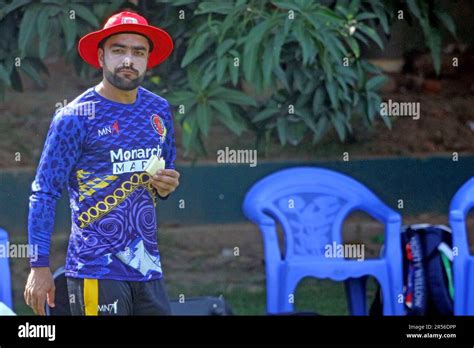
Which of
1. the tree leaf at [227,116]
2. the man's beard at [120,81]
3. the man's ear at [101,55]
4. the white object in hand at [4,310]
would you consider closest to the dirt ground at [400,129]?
the tree leaf at [227,116]

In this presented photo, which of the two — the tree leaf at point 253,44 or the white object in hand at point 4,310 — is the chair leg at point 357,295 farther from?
the white object in hand at point 4,310

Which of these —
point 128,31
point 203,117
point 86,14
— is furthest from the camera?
point 203,117

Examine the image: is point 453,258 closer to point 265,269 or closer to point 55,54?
point 265,269

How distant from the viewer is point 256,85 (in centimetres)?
512

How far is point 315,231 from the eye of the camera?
5.15 metres

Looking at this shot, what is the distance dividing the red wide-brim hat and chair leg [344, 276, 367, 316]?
1241 mm

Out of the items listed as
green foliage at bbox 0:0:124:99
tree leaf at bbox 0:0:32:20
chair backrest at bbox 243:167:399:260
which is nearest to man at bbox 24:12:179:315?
green foliage at bbox 0:0:124:99

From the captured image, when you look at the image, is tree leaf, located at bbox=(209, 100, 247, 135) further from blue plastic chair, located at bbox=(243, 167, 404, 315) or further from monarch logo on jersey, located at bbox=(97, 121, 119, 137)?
monarch logo on jersey, located at bbox=(97, 121, 119, 137)

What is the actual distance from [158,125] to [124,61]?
289mm

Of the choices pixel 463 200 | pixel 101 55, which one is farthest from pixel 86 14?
pixel 463 200

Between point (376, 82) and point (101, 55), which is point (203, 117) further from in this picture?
point (376, 82)

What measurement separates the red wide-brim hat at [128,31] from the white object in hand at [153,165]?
406mm

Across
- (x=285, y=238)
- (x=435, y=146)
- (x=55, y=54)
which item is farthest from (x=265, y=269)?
(x=55, y=54)

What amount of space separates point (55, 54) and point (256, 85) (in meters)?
0.85
